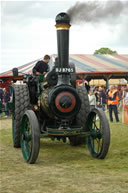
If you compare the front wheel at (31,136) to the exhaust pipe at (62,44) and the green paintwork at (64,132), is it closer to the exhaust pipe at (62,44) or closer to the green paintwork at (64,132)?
the green paintwork at (64,132)

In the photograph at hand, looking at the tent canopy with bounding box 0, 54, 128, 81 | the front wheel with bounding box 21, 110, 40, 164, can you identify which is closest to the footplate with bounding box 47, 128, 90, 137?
the front wheel with bounding box 21, 110, 40, 164

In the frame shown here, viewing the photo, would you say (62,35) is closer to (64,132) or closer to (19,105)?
(64,132)

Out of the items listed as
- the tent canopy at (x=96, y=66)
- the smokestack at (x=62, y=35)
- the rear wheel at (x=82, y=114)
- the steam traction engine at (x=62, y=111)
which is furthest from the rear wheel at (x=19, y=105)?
the tent canopy at (x=96, y=66)

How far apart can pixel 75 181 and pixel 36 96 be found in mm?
2702

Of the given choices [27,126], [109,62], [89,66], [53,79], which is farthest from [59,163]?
[109,62]

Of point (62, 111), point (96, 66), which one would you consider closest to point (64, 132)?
point (62, 111)

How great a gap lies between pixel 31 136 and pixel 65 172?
32.2 inches

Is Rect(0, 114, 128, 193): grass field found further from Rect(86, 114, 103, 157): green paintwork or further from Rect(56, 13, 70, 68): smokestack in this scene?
Rect(56, 13, 70, 68): smokestack

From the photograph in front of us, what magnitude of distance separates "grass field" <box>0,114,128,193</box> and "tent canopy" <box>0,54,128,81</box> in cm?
1476

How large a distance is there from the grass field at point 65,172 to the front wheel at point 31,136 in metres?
0.13

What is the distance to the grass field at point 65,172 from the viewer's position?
3596 mm

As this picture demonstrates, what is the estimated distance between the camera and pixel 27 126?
17.7 ft

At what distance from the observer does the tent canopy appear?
21.1 metres

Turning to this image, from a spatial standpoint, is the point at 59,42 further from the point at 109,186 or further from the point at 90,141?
the point at 109,186
